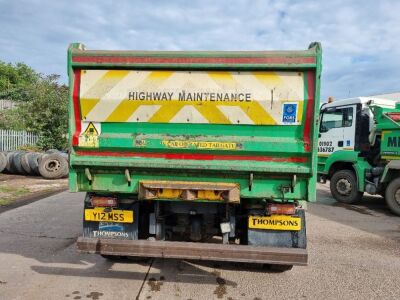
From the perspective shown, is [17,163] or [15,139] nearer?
[17,163]

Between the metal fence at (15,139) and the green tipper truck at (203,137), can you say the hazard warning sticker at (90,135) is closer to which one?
the green tipper truck at (203,137)

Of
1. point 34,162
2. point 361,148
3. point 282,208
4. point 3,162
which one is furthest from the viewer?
point 3,162

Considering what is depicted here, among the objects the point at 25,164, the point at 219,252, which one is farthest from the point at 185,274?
the point at 25,164

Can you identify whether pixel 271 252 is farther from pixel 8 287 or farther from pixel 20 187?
pixel 20 187

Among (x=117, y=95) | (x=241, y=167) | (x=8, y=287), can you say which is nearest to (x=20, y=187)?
(x=8, y=287)

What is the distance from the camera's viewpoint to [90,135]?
3.85 metres

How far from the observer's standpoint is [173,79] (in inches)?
148

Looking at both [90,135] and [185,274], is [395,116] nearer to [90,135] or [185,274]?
[185,274]

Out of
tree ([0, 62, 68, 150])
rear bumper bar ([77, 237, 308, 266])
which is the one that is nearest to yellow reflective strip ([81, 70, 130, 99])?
rear bumper bar ([77, 237, 308, 266])

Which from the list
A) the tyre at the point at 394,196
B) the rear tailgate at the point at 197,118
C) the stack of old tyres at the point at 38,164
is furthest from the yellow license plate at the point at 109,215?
the stack of old tyres at the point at 38,164

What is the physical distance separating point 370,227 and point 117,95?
6006mm

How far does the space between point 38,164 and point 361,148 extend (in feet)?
36.6

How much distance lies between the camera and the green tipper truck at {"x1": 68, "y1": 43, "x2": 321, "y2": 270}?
3.58m

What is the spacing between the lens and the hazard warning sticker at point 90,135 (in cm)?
383
